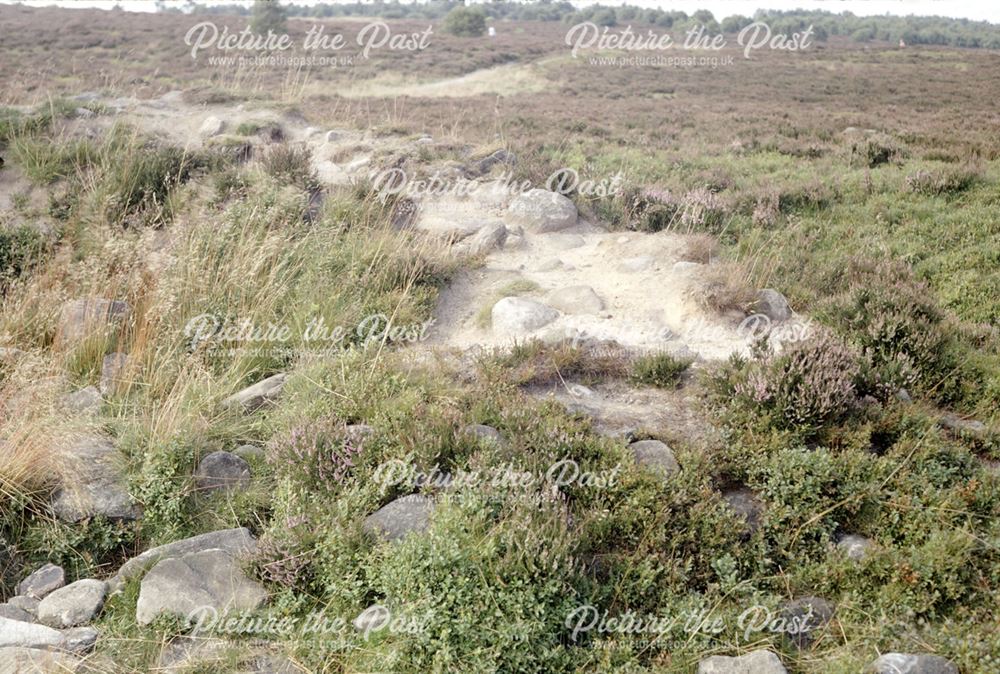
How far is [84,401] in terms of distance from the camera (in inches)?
223

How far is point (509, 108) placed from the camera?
21797 millimetres

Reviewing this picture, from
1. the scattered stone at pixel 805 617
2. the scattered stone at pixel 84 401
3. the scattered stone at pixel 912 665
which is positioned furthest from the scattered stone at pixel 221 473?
the scattered stone at pixel 912 665

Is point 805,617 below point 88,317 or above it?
below

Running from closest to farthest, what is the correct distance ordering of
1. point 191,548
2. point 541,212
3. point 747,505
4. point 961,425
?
point 191,548, point 747,505, point 961,425, point 541,212

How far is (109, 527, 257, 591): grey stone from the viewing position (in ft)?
14.1

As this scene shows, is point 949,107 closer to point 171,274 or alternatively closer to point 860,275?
point 860,275

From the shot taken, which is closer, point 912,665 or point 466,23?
point 912,665

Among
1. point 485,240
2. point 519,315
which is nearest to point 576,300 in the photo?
point 519,315

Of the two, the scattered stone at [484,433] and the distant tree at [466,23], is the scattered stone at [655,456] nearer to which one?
the scattered stone at [484,433]

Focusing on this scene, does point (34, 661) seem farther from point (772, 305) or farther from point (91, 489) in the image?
point (772, 305)

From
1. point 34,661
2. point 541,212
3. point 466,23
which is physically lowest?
point 34,661

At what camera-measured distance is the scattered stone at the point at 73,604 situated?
3.97m

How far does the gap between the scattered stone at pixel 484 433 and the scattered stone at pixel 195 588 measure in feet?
5.70

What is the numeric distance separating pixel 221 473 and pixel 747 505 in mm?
3765
